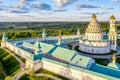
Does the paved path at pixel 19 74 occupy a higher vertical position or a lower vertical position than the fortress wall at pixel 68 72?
lower

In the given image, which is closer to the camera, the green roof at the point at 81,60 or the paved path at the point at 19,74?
the paved path at the point at 19,74

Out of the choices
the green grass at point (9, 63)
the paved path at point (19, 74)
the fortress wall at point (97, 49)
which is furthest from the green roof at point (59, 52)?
the fortress wall at point (97, 49)

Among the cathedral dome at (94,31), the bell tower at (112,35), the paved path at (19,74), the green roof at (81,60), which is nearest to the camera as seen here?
the paved path at (19,74)

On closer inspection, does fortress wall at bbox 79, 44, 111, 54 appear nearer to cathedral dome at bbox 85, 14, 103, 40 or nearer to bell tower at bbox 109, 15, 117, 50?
bell tower at bbox 109, 15, 117, 50

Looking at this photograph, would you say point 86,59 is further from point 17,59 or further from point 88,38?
point 88,38

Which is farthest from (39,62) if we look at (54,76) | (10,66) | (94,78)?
(94,78)

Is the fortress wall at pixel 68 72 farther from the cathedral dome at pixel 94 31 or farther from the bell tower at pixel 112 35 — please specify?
the bell tower at pixel 112 35

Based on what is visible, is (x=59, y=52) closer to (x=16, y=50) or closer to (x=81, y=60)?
(x=81, y=60)
